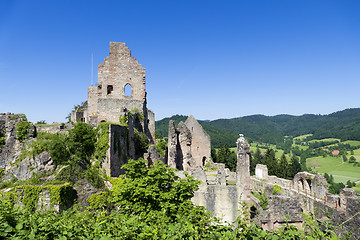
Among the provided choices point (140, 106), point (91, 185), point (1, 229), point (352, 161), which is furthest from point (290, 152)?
point (1, 229)

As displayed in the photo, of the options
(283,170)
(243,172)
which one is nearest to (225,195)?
(243,172)

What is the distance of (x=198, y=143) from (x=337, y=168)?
106422mm

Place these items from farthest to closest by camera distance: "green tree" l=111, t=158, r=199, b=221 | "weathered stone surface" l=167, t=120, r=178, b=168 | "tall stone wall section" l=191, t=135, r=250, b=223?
1. "weathered stone surface" l=167, t=120, r=178, b=168
2. "tall stone wall section" l=191, t=135, r=250, b=223
3. "green tree" l=111, t=158, r=199, b=221

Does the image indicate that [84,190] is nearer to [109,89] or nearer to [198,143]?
[198,143]

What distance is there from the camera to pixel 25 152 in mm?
19109

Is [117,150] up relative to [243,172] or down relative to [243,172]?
up

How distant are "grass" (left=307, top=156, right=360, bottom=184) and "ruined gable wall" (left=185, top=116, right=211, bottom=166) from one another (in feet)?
248

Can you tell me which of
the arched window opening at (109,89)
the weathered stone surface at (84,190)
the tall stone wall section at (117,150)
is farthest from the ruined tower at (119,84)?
the weathered stone surface at (84,190)

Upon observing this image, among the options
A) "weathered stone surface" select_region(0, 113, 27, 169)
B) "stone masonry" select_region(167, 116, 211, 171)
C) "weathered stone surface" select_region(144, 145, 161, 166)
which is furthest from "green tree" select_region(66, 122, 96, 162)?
"stone masonry" select_region(167, 116, 211, 171)

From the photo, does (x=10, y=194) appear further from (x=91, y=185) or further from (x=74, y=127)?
(x=74, y=127)

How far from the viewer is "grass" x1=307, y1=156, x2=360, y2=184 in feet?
296

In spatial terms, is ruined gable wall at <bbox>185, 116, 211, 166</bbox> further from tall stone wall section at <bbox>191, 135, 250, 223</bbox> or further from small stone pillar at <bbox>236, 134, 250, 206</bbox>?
tall stone wall section at <bbox>191, 135, 250, 223</bbox>

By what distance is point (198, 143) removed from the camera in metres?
29.0

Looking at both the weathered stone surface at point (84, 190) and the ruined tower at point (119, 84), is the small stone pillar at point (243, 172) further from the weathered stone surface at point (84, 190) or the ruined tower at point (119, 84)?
the ruined tower at point (119, 84)
